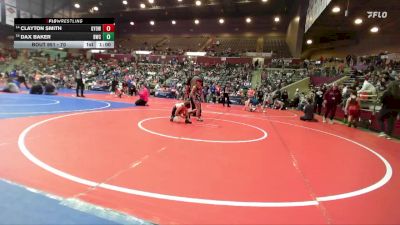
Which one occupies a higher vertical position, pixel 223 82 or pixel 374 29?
pixel 374 29

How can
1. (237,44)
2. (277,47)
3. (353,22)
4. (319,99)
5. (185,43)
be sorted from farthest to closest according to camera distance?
1. (185,43)
2. (237,44)
3. (277,47)
4. (353,22)
5. (319,99)

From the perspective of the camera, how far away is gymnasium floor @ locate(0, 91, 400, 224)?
2824 mm

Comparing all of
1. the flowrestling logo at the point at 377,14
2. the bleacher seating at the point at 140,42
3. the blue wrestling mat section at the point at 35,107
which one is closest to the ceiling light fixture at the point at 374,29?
the flowrestling logo at the point at 377,14

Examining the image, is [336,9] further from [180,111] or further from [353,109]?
[180,111]

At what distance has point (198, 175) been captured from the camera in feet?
12.6

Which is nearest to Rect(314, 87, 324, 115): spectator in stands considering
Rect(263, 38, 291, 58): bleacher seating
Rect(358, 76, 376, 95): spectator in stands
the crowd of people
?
Answer: the crowd of people

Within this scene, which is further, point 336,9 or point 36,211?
point 336,9

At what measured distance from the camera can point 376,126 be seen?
10203 mm

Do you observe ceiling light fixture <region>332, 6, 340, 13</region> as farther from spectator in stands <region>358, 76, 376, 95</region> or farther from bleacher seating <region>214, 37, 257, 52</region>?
bleacher seating <region>214, 37, 257, 52</region>

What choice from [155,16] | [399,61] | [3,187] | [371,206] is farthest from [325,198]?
[155,16]

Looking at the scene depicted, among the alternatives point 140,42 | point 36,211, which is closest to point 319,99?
point 36,211

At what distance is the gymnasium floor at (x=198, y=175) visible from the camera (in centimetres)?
282

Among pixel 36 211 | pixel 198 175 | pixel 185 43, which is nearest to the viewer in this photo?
pixel 36 211
